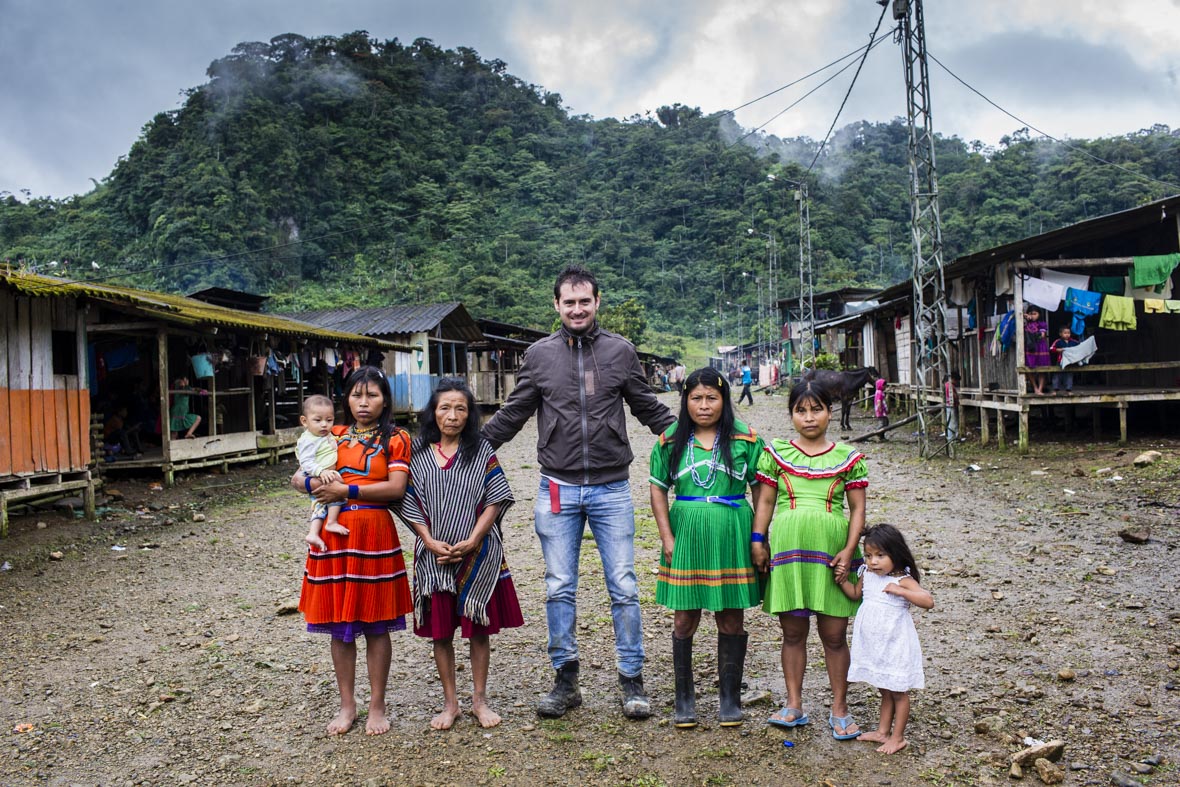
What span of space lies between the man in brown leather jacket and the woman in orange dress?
51 centimetres

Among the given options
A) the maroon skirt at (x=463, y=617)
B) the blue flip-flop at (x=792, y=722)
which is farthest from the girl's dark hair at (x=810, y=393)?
the maroon skirt at (x=463, y=617)

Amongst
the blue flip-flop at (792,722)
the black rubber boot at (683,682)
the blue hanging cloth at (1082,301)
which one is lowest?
the blue flip-flop at (792,722)

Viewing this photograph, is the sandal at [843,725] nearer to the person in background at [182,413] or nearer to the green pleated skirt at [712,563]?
the green pleated skirt at [712,563]

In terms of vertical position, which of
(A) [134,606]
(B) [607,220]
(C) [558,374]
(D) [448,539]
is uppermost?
(B) [607,220]

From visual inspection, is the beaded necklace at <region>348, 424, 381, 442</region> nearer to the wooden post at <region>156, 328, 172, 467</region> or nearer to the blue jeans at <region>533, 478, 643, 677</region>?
the blue jeans at <region>533, 478, 643, 677</region>

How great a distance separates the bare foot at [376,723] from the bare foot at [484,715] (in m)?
0.39

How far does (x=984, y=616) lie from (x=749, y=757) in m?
2.46

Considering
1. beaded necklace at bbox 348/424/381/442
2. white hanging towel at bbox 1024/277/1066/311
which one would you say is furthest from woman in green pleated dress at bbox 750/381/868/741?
white hanging towel at bbox 1024/277/1066/311

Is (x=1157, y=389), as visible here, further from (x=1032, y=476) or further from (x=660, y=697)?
(x=660, y=697)

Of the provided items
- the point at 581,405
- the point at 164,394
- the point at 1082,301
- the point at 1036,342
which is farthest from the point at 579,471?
the point at 1082,301

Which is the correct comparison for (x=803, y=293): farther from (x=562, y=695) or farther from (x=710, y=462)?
(x=562, y=695)

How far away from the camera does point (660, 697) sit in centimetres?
365

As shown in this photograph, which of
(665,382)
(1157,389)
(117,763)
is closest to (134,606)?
(117,763)

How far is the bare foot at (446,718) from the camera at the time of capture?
11.0 feet
